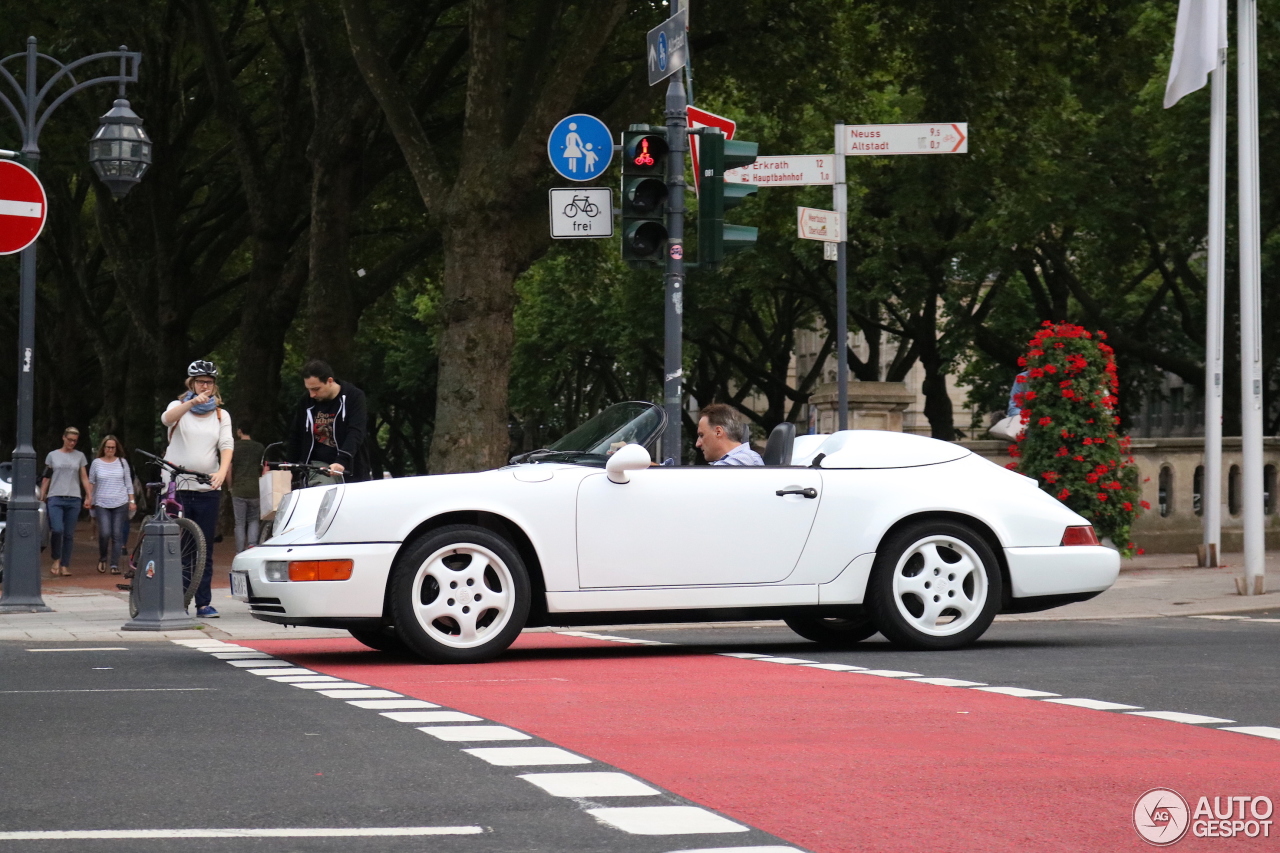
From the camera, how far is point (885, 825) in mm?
5141

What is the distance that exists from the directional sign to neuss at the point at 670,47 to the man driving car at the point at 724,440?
3111 mm

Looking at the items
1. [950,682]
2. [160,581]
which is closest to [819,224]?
[160,581]

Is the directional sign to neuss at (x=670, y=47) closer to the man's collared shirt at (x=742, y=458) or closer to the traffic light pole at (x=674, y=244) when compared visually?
the traffic light pole at (x=674, y=244)

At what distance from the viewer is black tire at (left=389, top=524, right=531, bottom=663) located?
966 centimetres

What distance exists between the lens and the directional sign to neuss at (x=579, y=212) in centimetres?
1348

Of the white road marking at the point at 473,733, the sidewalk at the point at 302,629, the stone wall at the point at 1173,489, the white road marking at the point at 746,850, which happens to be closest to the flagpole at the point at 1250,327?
the sidewalk at the point at 302,629

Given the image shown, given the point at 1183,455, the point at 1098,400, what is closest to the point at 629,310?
the point at 1183,455

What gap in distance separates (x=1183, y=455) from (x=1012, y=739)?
15483 mm

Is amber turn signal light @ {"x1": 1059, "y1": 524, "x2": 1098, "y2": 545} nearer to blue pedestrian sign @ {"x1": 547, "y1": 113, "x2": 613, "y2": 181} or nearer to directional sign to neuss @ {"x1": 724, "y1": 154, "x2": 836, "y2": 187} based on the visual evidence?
blue pedestrian sign @ {"x1": 547, "y1": 113, "x2": 613, "y2": 181}

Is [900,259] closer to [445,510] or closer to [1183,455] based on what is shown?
[1183,455]

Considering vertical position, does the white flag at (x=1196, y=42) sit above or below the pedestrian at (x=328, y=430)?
above

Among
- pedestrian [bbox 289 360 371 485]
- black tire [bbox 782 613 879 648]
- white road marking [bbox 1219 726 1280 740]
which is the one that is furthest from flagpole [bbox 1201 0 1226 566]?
white road marking [bbox 1219 726 1280 740]

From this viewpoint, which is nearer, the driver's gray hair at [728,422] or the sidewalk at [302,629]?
the driver's gray hair at [728,422]

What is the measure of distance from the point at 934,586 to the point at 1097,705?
Answer: 8.54ft
